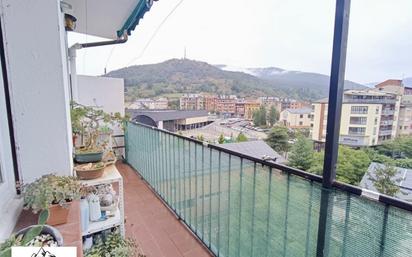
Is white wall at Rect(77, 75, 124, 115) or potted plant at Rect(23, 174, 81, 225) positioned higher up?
white wall at Rect(77, 75, 124, 115)

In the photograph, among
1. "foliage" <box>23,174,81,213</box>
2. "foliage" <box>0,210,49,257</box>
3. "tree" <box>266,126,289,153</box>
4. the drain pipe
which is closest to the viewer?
"foliage" <box>0,210,49,257</box>

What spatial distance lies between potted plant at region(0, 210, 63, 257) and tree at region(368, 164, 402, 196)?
4.06 ft

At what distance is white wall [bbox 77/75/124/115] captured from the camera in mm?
4477

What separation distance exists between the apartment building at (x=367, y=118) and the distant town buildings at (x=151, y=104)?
2880 millimetres

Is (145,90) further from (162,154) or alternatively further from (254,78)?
(254,78)

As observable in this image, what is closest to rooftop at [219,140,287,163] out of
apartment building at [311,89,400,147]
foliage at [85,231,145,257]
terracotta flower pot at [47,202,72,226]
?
apartment building at [311,89,400,147]

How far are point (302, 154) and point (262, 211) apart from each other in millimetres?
415

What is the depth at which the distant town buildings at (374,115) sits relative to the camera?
995mm

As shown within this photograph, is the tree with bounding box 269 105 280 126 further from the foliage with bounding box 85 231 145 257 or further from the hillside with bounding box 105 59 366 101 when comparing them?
the foliage with bounding box 85 231 145 257

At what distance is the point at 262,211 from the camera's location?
135cm

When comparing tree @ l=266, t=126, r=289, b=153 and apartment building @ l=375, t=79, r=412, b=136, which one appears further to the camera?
tree @ l=266, t=126, r=289, b=153

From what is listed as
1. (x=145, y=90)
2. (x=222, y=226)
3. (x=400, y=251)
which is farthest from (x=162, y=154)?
(x=400, y=251)

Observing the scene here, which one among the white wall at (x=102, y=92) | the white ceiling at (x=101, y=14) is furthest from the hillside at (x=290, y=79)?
the white wall at (x=102, y=92)

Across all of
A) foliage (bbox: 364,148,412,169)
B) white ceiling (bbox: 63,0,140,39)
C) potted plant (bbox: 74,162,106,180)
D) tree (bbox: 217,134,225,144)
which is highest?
white ceiling (bbox: 63,0,140,39)
